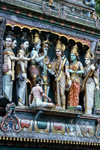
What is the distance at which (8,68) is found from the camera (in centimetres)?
1049

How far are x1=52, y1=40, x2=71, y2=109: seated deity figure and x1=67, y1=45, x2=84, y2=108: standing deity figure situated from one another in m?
0.24

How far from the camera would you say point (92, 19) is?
510 inches

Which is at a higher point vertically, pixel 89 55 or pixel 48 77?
pixel 89 55

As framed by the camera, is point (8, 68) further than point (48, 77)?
No

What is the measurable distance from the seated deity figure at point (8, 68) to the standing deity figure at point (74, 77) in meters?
2.25

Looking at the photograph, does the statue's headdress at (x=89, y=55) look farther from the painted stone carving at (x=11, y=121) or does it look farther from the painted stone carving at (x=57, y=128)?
the painted stone carving at (x=11, y=121)

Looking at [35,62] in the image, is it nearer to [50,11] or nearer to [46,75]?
[46,75]

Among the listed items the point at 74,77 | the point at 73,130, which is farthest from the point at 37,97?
the point at 74,77

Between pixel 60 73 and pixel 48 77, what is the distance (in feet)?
1.45

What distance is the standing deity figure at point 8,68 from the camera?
34.0 ft

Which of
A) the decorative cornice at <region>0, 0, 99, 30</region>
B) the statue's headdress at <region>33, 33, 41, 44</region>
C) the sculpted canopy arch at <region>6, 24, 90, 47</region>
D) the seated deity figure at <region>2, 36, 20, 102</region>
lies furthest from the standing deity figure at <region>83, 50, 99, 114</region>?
the seated deity figure at <region>2, 36, 20, 102</region>

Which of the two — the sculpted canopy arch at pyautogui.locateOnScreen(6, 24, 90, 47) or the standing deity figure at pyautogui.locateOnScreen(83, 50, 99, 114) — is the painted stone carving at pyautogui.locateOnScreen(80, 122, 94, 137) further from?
the sculpted canopy arch at pyautogui.locateOnScreen(6, 24, 90, 47)

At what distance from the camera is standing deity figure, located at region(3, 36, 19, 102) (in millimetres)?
10371

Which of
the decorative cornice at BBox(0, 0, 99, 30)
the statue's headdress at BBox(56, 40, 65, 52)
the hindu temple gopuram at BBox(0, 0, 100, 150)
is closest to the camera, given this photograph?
the hindu temple gopuram at BBox(0, 0, 100, 150)
